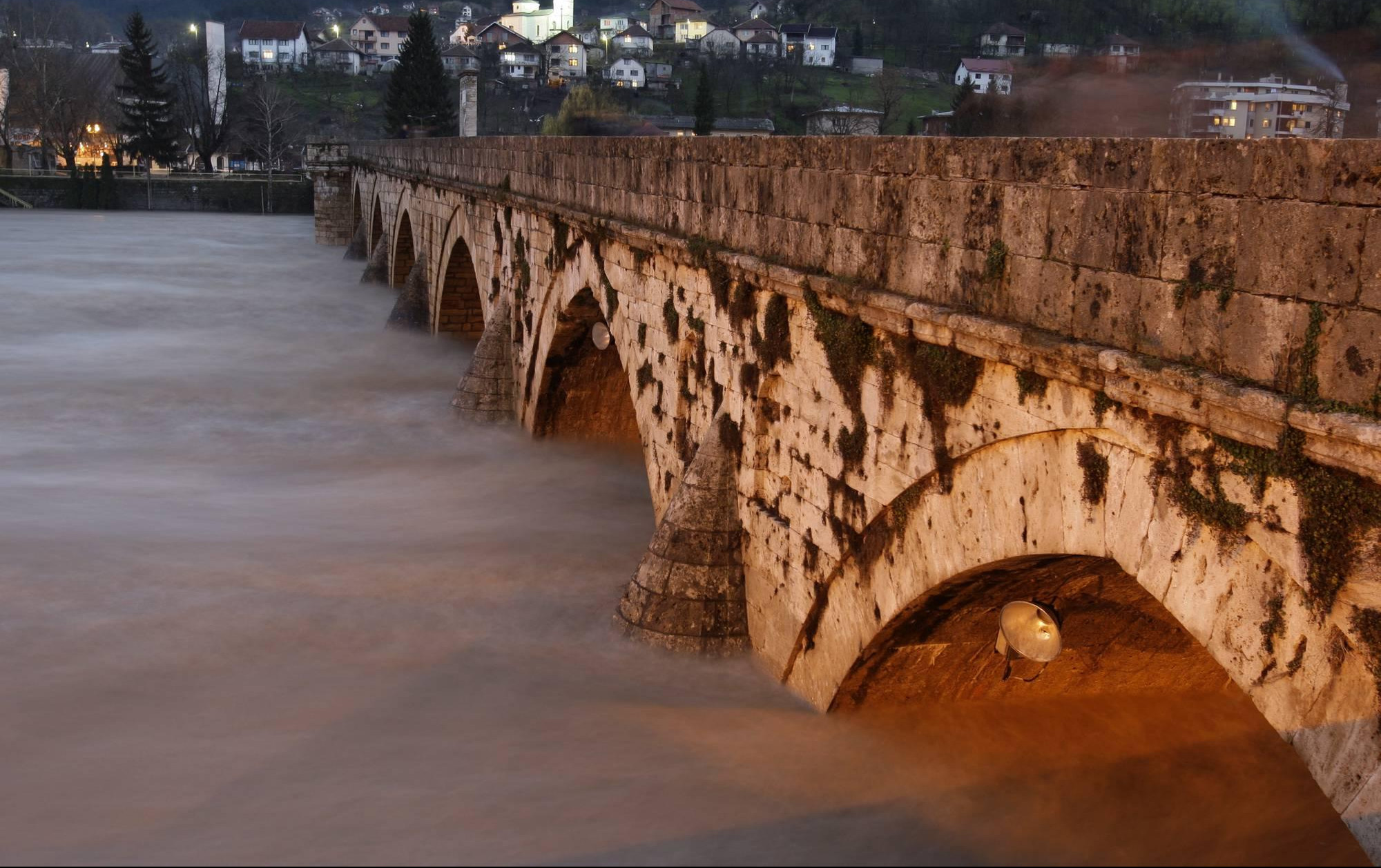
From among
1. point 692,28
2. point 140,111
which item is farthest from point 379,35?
point 140,111

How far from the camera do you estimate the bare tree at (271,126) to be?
5931 centimetres

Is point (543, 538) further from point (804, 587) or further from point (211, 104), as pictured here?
point (211, 104)

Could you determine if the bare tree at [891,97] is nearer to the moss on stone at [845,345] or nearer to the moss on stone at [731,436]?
the moss on stone at [731,436]

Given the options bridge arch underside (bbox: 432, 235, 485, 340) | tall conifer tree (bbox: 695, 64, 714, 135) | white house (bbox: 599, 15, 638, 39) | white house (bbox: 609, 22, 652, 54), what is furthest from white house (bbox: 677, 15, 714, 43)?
bridge arch underside (bbox: 432, 235, 485, 340)

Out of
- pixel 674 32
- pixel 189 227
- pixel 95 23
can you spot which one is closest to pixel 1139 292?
pixel 189 227

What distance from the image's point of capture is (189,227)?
42.3 meters

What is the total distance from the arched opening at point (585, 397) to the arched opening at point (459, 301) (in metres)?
5.80

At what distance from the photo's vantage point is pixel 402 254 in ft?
85.4

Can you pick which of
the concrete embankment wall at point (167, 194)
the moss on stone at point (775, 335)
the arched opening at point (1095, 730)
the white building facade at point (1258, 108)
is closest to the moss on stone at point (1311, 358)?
the arched opening at point (1095, 730)

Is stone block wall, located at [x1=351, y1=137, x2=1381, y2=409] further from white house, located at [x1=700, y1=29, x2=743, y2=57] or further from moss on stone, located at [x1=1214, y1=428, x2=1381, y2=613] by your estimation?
white house, located at [x1=700, y1=29, x2=743, y2=57]

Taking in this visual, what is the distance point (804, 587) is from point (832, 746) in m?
0.77

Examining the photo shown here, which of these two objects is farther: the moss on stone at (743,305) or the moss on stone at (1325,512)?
the moss on stone at (743,305)

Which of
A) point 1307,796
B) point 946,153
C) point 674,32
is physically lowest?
point 1307,796

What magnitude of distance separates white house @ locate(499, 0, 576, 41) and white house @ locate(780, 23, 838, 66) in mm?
49987
